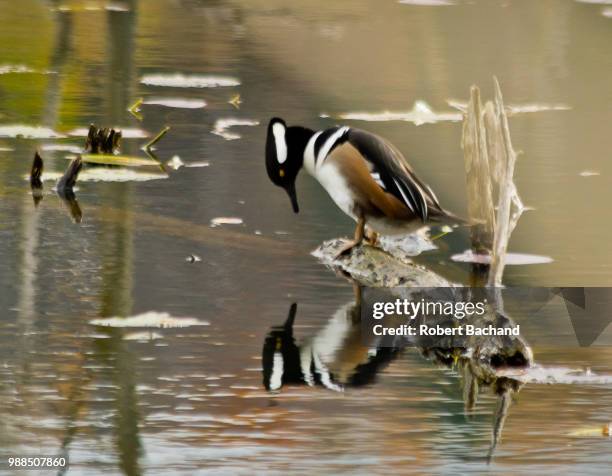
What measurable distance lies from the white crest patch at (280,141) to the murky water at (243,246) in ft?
1.85

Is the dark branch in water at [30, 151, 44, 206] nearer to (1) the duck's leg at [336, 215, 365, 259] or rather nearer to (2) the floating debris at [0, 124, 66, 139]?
(2) the floating debris at [0, 124, 66, 139]

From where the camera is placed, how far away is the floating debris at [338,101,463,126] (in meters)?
14.2

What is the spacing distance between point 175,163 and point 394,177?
10.5 ft

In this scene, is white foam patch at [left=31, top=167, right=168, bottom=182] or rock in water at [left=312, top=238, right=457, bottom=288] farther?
white foam patch at [left=31, top=167, right=168, bottom=182]

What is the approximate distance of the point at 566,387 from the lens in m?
7.41

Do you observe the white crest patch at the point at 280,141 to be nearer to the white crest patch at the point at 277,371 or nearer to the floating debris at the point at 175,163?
the white crest patch at the point at 277,371

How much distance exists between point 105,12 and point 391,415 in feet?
47.0

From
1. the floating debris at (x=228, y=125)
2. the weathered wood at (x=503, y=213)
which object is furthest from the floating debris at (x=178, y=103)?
the weathered wood at (x=503, y=213)

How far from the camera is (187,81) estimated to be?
15.8 m

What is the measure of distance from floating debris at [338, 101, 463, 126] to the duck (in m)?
4.74

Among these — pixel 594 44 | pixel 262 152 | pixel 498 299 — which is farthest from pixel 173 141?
pixel 594 44

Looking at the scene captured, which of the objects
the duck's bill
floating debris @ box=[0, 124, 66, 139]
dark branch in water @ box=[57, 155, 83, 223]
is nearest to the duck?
the duck's bill

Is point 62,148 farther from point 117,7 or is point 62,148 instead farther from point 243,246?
point 117,7

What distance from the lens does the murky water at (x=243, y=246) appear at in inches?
262
